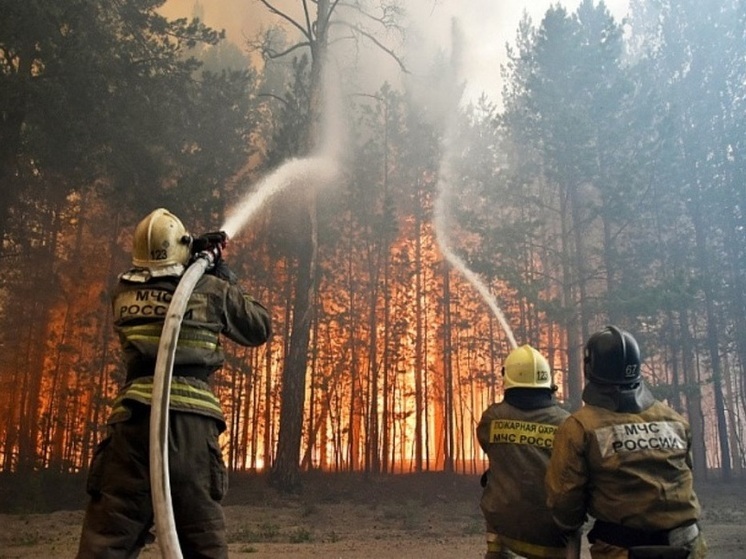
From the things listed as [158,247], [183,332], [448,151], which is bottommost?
[183,332]

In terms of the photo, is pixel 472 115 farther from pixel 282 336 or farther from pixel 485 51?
pixel 282 336

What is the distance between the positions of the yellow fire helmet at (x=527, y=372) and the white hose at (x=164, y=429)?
2.07 metres

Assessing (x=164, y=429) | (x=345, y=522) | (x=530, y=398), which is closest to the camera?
(x=164, y=429)

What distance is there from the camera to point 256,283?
19.4 meters

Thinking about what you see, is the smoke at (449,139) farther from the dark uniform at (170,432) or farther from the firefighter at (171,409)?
the dark uniform at (170,432)

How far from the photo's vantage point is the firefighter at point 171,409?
8.68ft

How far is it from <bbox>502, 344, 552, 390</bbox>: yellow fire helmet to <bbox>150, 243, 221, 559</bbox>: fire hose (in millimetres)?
2060

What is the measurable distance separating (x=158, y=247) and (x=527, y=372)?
2.25m

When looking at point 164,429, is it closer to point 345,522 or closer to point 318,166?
point 345,522

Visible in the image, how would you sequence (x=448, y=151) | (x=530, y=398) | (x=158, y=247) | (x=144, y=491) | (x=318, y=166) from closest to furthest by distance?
(x=144, y=491) → (x=158, y=247) → (x=530, y=398) → (x=318, y=166) → (x=448, y=151)

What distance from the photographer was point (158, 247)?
3.10m

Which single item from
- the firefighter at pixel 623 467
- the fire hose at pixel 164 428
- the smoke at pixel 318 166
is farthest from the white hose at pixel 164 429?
the smoke at pixel 318 166

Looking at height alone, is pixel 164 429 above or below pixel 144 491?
above

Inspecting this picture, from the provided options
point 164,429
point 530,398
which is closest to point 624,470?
point 530,398
